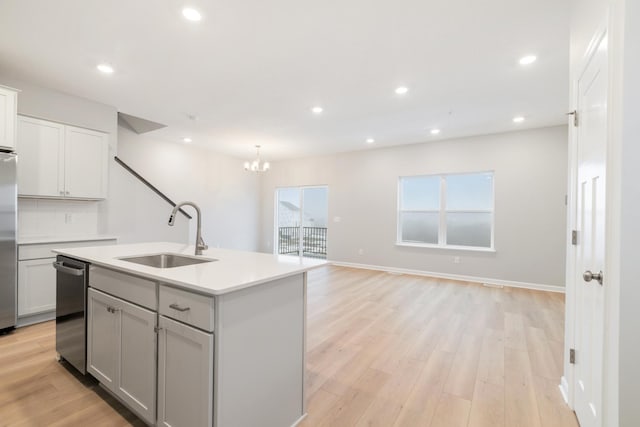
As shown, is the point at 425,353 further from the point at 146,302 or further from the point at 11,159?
the point at 11,159

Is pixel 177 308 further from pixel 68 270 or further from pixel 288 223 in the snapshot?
pixel 288 223

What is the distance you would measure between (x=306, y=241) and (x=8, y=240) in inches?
226

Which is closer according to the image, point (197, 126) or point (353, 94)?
point (353, 94)

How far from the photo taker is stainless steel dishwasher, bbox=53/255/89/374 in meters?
1.94

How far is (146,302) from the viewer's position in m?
1.49

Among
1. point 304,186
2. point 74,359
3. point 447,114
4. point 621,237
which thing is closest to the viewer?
point 621,237

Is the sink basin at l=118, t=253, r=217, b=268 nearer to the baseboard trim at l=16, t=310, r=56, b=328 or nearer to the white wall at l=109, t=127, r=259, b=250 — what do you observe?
the baseboard trim at l=16, t=310, r=56, b=328

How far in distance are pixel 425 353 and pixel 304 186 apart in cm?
546

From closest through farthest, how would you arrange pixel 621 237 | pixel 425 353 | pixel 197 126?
pixel 621 237
pixel 425 353
pixel 197 126

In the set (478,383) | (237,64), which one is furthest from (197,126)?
(478,383)

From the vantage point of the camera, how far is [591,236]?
1.48m

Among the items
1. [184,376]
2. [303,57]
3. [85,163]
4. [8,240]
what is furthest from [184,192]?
[184,376]

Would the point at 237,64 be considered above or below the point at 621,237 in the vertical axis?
above

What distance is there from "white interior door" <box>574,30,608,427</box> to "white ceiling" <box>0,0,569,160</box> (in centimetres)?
97
